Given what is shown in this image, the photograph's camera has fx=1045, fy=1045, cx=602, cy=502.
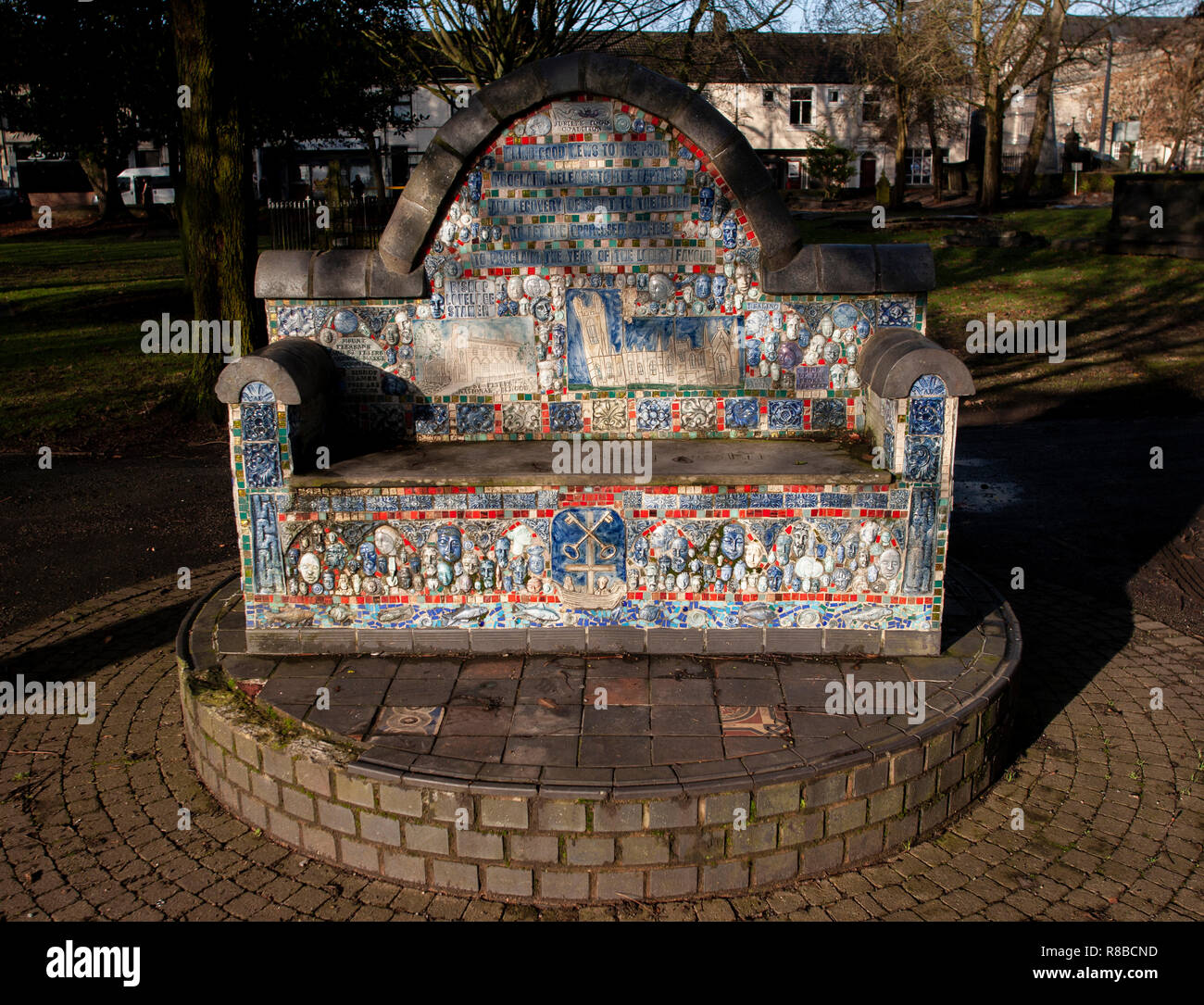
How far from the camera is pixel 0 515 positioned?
960 cm

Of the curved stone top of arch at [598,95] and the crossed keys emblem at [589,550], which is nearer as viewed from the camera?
the crossed keys emblem at [589,550]

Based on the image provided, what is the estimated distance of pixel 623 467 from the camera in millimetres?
5988

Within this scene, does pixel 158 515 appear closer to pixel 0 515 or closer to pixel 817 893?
pixel 0 515

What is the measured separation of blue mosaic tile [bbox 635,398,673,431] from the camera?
22.4 ft

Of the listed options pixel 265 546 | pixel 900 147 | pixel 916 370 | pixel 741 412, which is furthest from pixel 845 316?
pixel 900 147

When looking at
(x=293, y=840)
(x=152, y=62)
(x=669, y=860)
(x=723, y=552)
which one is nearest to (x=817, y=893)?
(x=669, y=860)

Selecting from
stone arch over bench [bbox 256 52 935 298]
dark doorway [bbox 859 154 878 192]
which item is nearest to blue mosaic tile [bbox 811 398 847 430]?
stone arch over bench [bbox 256 52 935 298]

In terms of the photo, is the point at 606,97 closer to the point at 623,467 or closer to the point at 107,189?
the point at 623,467

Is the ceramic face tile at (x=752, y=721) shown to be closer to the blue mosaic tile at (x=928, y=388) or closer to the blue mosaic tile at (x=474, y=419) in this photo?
the blue mosaic tile at (x=928, y=388)

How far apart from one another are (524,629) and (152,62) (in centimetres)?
1997

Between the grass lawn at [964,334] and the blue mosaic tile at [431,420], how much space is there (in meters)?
6.76

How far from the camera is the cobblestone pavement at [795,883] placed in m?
4.52
